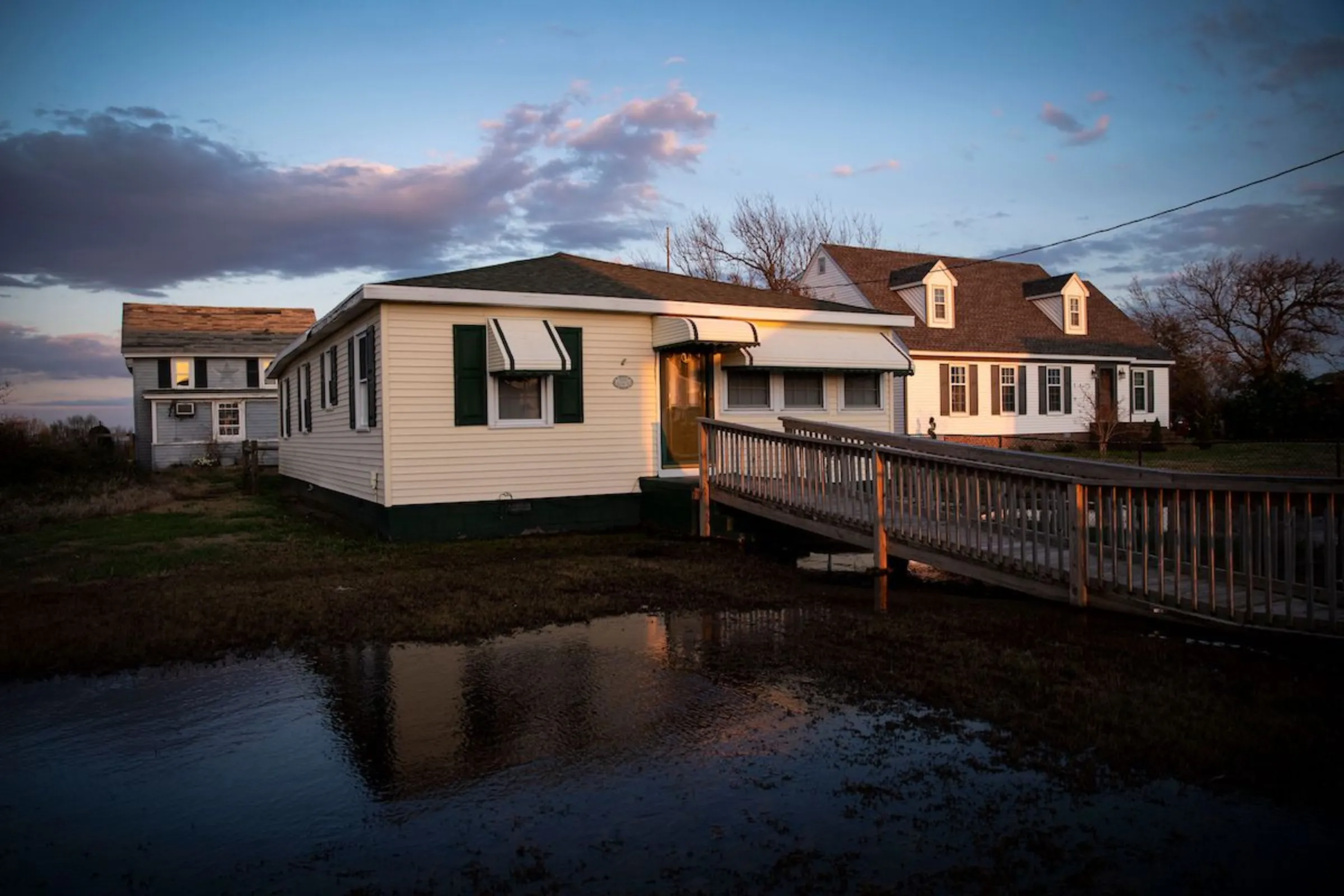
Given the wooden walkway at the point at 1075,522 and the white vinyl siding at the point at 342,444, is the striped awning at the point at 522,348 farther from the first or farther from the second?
the wooden walkway at the point at 1075,522

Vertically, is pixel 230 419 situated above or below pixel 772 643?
above

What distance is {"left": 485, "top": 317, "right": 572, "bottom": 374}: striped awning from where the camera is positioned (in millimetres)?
11938

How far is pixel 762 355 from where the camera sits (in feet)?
45.3

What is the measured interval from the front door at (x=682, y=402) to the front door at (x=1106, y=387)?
74.2 ft

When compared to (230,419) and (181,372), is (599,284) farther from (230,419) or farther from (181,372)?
(181,372)

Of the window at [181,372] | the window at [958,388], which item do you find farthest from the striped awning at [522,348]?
the window at [181,372]

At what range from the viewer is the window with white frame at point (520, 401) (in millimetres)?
12523

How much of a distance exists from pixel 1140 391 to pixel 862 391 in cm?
2314

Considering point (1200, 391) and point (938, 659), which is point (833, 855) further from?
point (1200, 391)

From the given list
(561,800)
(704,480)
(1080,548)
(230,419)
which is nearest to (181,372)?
(230,419)

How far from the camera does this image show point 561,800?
13.4 ft

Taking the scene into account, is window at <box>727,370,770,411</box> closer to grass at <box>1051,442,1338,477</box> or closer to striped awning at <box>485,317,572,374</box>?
striped awning at <box>485,317,572,374</box>

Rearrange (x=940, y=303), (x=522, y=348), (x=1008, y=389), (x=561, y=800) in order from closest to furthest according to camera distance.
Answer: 1. (x=561, y=800)
2. (x=522, y=348)
3. (x=940, y=303)
4. (x=1008, y=389)

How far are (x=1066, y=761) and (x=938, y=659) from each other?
185 cm
